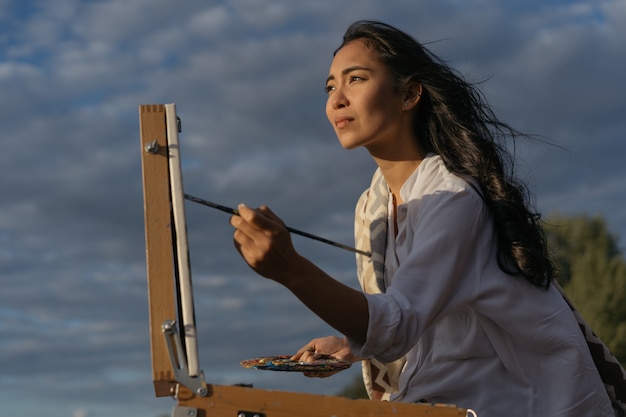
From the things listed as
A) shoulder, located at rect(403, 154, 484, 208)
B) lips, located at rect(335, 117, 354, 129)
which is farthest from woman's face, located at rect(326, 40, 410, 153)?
shoulder, located at rect(403, 154, 484, 208)

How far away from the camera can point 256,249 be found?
295 centimetres

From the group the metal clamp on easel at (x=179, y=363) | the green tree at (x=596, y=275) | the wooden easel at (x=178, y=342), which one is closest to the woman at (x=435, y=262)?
the wooden easel at (x=178, y=342)

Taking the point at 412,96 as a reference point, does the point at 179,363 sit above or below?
below

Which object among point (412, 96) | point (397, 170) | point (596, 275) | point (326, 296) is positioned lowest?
point (326, 296)

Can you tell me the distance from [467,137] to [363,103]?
471mm

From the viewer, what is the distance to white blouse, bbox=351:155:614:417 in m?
3.54

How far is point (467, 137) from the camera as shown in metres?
4.11

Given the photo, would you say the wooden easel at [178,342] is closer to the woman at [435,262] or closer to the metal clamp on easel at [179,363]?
the metal clamp on easel at [179,363]

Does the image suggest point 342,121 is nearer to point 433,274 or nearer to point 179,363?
point 433,274

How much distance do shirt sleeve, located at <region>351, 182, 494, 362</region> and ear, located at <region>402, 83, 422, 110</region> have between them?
509mm

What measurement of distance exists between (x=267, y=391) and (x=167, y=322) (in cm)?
36

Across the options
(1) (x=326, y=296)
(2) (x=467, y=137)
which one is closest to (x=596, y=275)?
(2) (x=467, y=137)

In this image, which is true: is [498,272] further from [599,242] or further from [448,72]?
[599,242]

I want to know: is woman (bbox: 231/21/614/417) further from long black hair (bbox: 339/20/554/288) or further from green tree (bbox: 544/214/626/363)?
green tree (bbox: 544/214/626/363)
